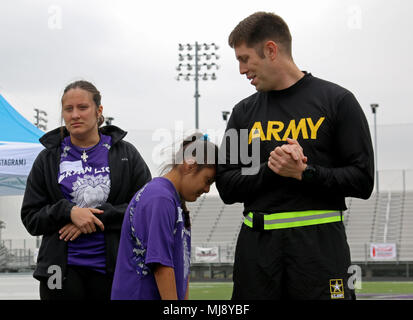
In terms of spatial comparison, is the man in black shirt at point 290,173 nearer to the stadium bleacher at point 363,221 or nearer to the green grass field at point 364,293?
the green grass field at point 364,293

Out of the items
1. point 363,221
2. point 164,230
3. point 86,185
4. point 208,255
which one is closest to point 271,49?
point 164,230

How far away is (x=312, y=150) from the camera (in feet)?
8.15

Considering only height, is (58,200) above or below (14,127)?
below

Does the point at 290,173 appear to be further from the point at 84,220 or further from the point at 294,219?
the point at 84,220

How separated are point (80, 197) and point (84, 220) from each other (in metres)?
0.19

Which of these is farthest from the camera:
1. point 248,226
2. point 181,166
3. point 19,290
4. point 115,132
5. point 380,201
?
point 380,201

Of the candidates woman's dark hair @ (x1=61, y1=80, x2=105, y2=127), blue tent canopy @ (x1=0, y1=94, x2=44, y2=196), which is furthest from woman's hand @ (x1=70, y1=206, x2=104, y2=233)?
blue tent canopy @ (x1=0, y1=94, x2=44, y2=196)

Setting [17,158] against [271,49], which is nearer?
[271,49]

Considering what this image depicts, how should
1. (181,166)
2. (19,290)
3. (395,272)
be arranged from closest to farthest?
(181,166)
(19,290)
(395,272)

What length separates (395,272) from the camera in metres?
23.7

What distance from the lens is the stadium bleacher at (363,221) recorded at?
29.0 metres
